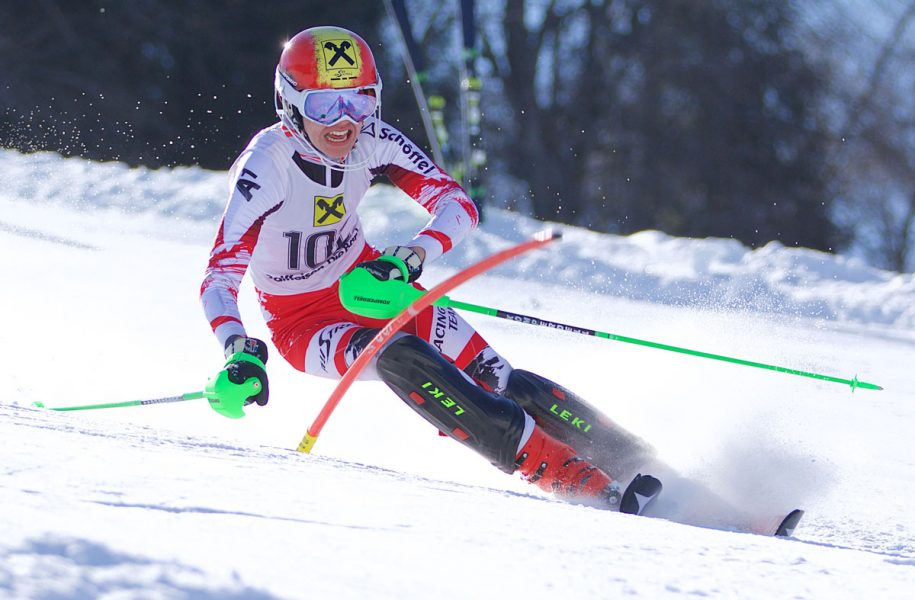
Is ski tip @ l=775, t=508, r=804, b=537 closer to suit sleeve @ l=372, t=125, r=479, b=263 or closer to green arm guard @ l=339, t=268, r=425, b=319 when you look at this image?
green arm guard @ l=339, t=268, r=425, b=319

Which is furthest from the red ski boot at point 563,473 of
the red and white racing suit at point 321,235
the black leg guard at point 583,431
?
the red and white racing suit at point 321,235

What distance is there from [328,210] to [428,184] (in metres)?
0.42

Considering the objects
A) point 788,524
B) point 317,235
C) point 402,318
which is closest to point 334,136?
point 317,235

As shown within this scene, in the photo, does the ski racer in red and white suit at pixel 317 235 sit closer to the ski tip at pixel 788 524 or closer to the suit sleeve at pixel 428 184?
the suit sleeve at pixel 428 184

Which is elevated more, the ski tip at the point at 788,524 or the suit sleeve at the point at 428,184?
the suit sleeve at the point at 428,184

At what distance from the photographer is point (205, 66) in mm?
15789

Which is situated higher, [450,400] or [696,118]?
[696,118]

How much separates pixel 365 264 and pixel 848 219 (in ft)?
58.0

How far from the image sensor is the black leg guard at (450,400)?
138 inches

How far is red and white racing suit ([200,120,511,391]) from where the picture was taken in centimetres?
372

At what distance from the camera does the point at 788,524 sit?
343cm

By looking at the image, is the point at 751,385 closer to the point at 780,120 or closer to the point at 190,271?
the point at 190,271

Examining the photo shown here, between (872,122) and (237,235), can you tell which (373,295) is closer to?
(237,235)

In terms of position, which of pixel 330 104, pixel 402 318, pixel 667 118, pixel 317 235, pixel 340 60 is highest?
pixel 667 118
